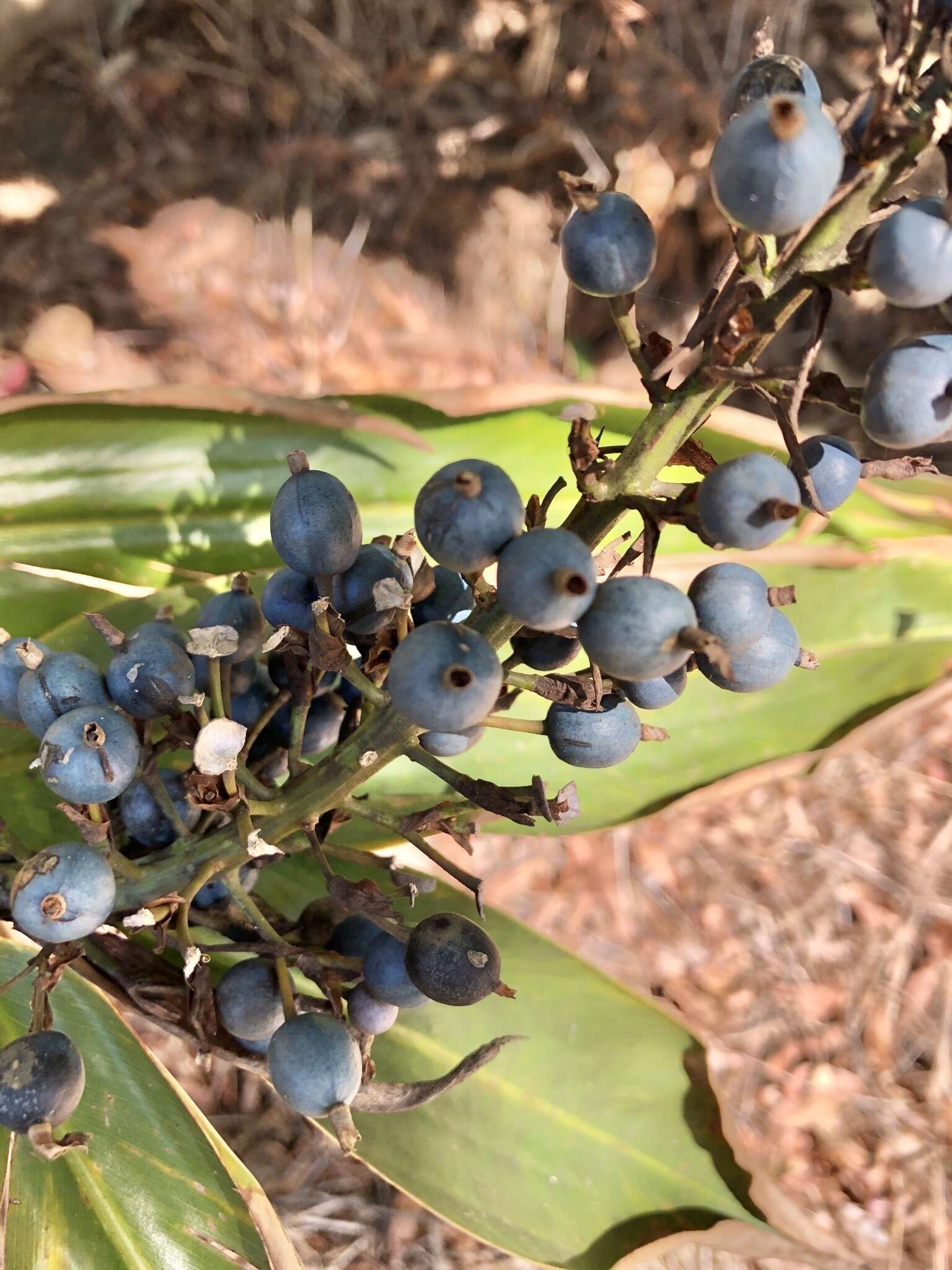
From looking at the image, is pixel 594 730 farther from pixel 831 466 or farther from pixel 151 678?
pixel 151 678

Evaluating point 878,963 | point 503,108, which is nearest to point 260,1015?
point 878,963

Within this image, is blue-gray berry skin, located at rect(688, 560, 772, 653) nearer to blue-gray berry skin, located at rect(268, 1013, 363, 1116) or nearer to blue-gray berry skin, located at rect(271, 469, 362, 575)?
blue-gray berry skin, located at rect(271, 469, 362, 575)

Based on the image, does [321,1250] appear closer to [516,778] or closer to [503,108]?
[516,778]

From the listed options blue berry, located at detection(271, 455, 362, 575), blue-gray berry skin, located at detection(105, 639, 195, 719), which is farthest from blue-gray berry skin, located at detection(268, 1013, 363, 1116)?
blue berry, located at detection(271, 455, 362, 575)

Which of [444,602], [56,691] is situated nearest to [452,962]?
[444,602]

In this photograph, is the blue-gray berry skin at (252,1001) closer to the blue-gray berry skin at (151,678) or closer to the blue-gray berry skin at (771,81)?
the blue-gray berry skin at (151,678)
